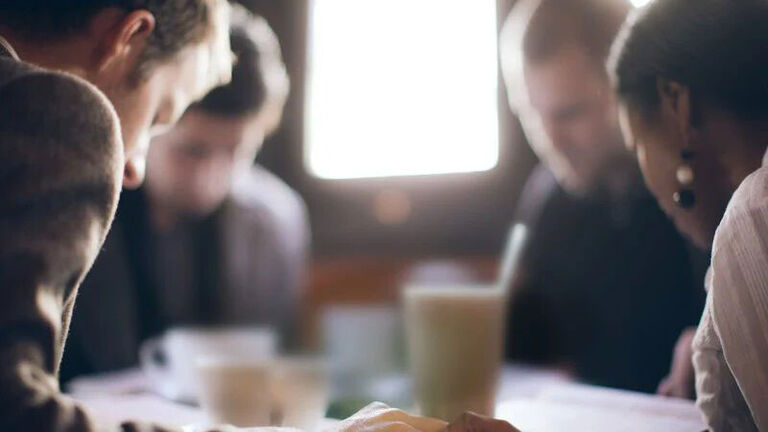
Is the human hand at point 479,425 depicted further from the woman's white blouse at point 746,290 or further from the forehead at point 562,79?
the forehead at point 562,79

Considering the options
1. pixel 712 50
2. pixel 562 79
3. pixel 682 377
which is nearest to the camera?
pixel 712 50

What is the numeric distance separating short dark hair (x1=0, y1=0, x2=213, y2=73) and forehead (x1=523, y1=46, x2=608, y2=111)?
0.45 m

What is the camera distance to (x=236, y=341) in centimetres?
81

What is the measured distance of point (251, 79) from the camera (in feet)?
3.68

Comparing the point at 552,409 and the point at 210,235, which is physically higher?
the point at 552,409

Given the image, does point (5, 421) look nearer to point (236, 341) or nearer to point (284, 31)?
point (236, 341)

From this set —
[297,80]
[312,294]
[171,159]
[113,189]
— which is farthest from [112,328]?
[113,189]

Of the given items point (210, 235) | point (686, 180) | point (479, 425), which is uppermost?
point (686, 180)

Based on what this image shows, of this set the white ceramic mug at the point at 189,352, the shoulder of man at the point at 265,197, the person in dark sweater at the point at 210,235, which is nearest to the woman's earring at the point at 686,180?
the white ceramic mug at the point at 189,352

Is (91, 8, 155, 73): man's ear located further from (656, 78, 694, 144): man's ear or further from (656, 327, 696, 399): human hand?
(656, 327, 696, 399): human hand

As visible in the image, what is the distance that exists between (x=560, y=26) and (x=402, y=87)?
0.28m

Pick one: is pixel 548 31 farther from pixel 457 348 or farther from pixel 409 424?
pixel 409 424

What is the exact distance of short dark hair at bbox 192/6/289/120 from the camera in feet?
3.59

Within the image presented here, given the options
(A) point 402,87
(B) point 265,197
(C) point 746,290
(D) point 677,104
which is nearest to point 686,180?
(D) point 677,104
